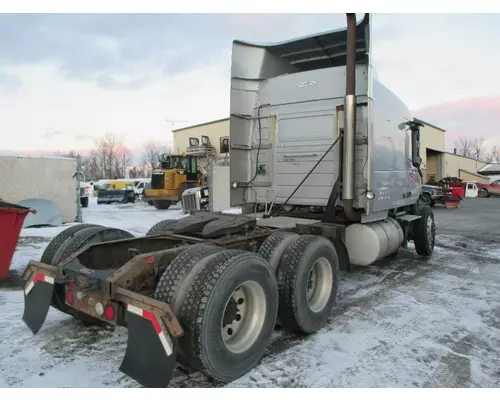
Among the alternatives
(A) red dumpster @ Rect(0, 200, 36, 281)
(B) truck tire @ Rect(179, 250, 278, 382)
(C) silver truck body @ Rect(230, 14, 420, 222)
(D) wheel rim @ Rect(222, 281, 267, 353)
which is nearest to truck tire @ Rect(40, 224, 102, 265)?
(B) truck tire @ Rect(179, 250, 278, 382)

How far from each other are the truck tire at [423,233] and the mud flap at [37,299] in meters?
7.02

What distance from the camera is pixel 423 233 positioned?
8.12 meters

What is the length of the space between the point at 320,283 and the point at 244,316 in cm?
139

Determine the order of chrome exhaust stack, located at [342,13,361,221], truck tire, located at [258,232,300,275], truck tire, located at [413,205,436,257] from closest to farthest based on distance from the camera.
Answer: truck tire, located at [258,232,300,275] < chrome exhaust stack, located at [342,13,361,221] < truck tire, located at [413,205,436,257]

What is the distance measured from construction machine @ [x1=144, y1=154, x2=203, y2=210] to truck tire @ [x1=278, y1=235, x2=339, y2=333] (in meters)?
18.1

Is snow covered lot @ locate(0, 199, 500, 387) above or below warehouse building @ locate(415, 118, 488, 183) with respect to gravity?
below

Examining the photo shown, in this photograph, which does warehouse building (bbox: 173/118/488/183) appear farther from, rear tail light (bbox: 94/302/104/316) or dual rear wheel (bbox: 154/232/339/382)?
rear tail light (bbox: 94/302/104/316)

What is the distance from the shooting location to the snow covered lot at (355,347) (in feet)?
10.6

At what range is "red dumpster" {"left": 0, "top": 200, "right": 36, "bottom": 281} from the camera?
6074 millimetres

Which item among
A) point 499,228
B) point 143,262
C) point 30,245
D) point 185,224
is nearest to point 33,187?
point 30,245

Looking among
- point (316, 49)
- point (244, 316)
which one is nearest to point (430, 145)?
point (316, 49)

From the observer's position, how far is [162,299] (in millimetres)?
3014

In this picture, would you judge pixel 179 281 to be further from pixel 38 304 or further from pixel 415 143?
pixel 415 143

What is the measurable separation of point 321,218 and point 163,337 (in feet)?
12.9
